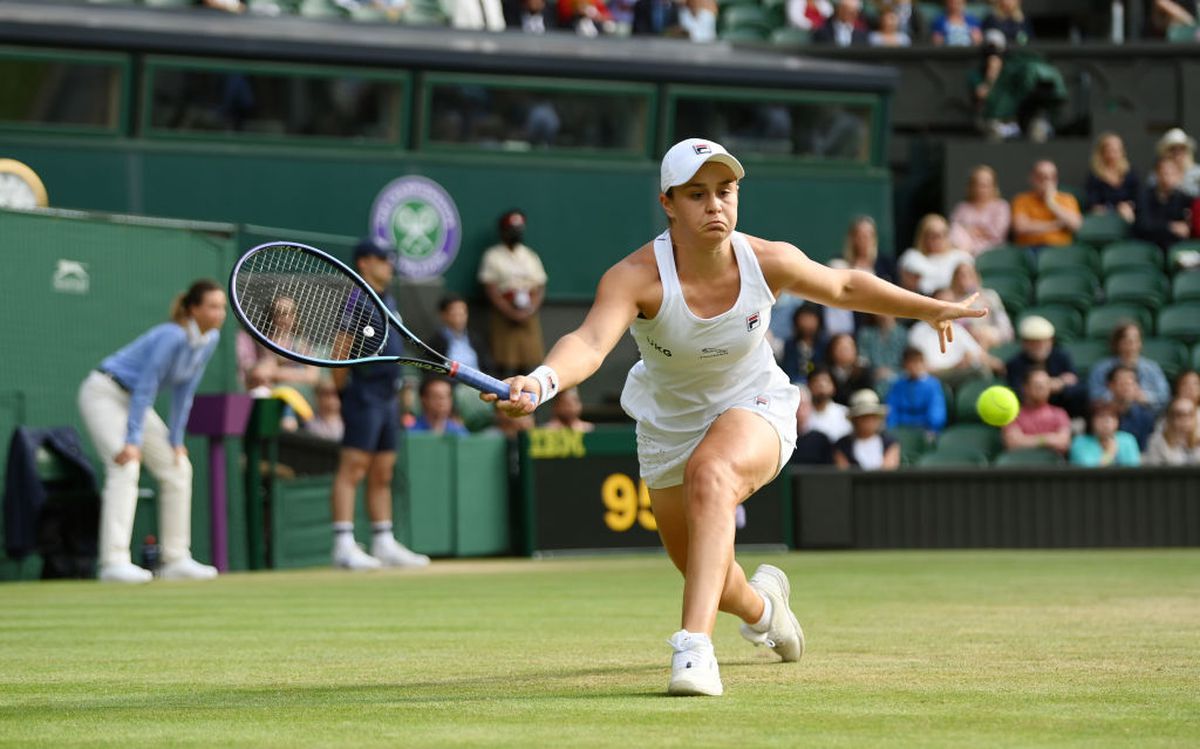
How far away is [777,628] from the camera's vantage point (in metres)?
7.17

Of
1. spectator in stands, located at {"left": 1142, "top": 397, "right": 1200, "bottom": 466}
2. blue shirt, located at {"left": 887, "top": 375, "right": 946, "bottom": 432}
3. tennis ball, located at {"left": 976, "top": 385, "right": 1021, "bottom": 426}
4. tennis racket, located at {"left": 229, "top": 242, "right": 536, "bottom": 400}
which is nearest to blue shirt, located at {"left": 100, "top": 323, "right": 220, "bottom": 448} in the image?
tennis racket, located at {"left": 229, "top": 242, "right": 536, "bottom": 400}

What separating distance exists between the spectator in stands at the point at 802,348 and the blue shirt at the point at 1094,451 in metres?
2.37

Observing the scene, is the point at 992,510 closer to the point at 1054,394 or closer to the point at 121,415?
the point at 1054,394

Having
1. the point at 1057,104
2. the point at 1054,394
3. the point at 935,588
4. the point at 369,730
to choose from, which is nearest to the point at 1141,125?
the point at 1057,104

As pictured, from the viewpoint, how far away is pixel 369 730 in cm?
531

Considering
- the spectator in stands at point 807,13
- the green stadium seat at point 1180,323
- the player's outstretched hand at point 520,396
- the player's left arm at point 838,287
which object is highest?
the spectator in stands at point 807,13

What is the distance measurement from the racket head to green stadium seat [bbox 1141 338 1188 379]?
11.0 m

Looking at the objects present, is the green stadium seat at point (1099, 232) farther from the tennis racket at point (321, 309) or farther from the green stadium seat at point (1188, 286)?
the tennis racket at point (321, 309)

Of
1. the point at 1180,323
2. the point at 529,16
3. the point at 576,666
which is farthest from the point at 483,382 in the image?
the point at 529,16

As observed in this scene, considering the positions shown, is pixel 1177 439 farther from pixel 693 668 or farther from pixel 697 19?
pixel 693 668

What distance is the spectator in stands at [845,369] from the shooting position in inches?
693

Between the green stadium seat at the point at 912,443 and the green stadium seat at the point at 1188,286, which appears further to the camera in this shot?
the green stadium seat at the point at 1188,286

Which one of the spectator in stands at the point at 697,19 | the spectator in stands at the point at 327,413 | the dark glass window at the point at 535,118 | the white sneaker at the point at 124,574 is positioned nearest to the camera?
the white sneaker at the point at 124,574

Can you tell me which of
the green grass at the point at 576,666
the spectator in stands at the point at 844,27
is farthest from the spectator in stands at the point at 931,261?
the green grass at the point at 576,666
